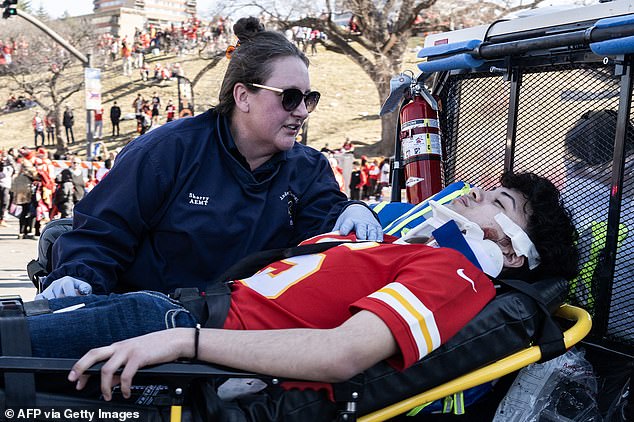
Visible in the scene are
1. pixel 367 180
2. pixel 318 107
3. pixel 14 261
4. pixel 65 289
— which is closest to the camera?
pixel 65 289

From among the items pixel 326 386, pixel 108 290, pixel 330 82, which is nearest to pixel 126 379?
pixel 326 386

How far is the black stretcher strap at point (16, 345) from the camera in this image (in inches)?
81.6

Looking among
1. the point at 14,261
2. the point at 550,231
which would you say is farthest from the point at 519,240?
the point at 14,261

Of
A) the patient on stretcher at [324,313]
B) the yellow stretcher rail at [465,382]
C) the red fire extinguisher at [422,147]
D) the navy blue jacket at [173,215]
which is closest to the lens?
the patient on stretcher at [324,313]

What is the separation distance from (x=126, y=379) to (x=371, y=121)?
3431 cm

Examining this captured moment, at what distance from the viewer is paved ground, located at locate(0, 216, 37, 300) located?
32.7ft

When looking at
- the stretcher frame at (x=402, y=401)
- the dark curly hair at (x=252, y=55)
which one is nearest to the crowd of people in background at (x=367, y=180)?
the dark curly hair at (x=252, y=55)

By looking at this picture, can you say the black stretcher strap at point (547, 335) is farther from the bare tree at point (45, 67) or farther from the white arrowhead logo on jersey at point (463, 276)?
the bare tree at point (45, 67)

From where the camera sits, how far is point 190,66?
4472 cm

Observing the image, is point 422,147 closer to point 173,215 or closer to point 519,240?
point 519,240

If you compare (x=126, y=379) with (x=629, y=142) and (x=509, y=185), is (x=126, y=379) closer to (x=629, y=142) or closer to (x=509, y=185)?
(x=509, y=185)

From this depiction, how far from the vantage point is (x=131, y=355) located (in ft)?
6.92

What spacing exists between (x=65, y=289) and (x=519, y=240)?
5.64 feet

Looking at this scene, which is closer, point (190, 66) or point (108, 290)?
point (108, 290)
